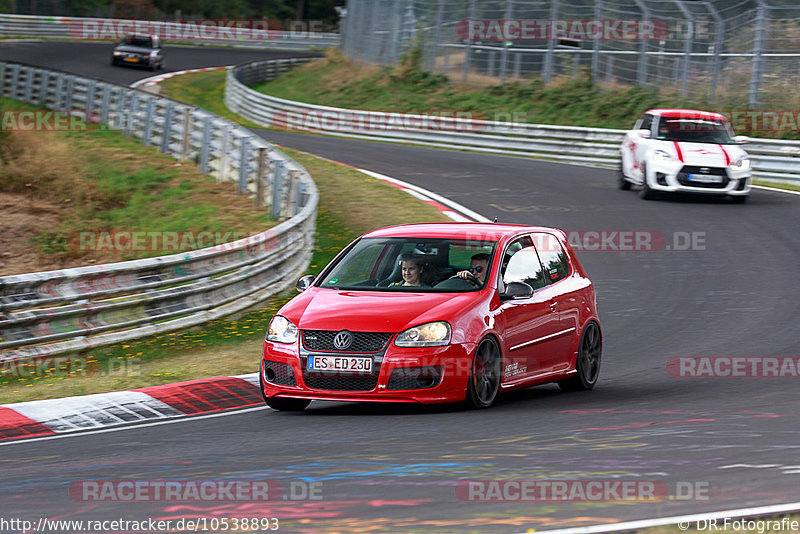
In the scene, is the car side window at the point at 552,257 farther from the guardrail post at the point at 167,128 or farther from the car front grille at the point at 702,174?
the guardrail post at the point at 167,128

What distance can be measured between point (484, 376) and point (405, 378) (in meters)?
0.67

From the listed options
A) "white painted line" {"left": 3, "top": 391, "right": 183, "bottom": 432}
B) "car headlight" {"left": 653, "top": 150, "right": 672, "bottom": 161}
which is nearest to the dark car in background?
"car headlight" {"left": 653, "top": 150, "right": 672, "bottom": 161}

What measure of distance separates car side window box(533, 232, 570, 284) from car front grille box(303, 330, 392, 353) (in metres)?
2.03

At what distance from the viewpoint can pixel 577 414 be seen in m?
8.32

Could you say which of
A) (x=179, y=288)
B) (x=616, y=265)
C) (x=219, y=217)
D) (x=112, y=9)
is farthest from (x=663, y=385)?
(x=112, y=9)

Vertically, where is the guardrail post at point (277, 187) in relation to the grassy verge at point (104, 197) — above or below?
above

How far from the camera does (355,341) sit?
8297mm

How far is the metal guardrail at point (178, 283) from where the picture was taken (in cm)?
1098

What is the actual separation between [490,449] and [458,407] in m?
1.77

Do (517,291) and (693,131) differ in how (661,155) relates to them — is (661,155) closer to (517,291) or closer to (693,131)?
(693,131)

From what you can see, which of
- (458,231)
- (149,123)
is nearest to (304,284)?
(458,231)

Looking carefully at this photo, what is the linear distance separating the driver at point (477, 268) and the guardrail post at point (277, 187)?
28.1 ft

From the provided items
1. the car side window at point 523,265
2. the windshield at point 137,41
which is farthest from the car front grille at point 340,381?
the windshield at point 137,41

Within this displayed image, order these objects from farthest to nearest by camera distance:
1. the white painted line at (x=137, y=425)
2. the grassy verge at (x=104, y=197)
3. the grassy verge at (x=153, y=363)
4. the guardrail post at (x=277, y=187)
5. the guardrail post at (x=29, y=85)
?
the guardrail post at (x=29, y=85)
the grassy verge at (x=104, y=197)
the guardrail post at (x=277, y=187)
the grassy verge at (x=153, y=363)
the white painted line at (x=137, y=425)
